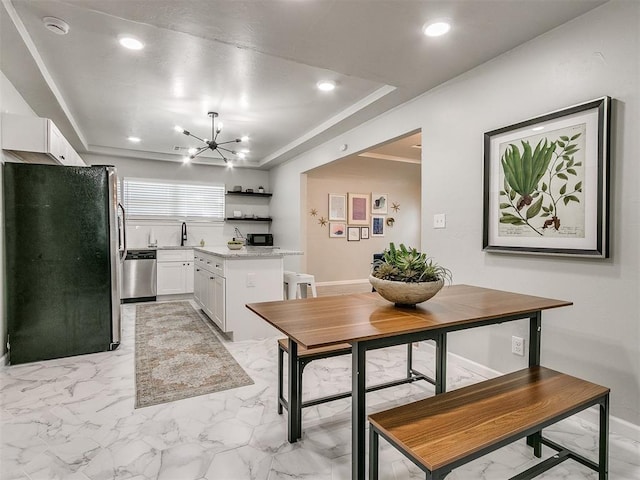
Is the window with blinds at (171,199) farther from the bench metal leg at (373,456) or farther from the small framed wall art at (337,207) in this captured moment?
the bench metal leg at (373,456)

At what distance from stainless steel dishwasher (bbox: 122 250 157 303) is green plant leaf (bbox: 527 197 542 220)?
214 inches

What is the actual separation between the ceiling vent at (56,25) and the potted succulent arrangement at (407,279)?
2.66 m

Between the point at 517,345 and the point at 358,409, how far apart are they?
1762 mm

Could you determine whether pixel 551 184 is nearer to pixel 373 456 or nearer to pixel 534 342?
pixel 534 342

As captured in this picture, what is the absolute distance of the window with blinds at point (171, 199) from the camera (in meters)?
6.39

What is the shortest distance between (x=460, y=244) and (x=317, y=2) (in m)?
2.10

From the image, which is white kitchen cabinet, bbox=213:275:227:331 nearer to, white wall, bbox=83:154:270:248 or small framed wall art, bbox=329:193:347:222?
white wall, bbox=83:154:270:248

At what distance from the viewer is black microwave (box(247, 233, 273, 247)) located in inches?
279

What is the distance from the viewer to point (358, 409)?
138 centimetres

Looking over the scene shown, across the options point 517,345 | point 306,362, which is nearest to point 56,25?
point 306,362

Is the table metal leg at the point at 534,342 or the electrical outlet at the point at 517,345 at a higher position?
the table metal leg at the point at 534,342

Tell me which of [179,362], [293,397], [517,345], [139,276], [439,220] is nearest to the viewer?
[293,397]

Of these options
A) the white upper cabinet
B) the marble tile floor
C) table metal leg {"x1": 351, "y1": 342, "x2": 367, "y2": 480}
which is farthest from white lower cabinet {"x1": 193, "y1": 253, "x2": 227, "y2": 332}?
table metal leg {"x1": 351, "y1": 342, "x2": 367, "y2": 480}

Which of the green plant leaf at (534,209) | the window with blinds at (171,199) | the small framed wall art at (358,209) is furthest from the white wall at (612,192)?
the window with blinds at (171,199)
